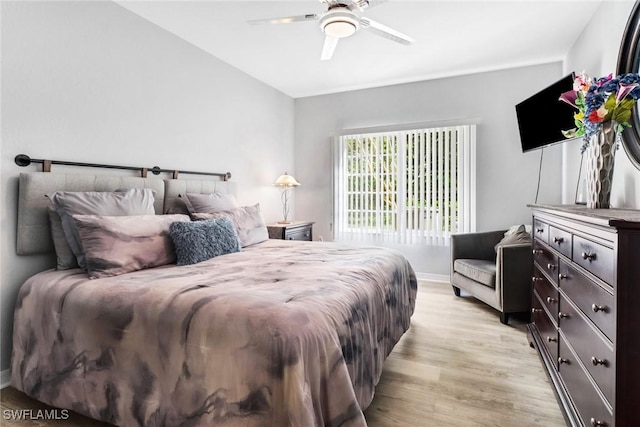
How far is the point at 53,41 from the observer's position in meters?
2.22

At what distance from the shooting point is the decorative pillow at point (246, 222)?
9.16 ft

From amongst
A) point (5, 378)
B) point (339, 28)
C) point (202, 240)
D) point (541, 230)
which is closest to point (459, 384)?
point (541, 230)

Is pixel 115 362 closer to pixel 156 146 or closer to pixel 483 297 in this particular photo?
pixel 156 146

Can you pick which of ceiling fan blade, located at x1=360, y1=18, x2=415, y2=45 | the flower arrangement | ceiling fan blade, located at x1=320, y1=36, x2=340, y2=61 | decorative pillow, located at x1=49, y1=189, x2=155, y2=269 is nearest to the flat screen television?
the flower arrangement

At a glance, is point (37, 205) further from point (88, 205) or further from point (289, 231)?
point (289, 231)

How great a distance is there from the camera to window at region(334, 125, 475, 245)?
4.14 meters

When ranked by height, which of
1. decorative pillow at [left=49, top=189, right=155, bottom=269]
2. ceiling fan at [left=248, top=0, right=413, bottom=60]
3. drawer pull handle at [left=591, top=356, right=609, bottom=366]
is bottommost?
drawer pull handle at [left=591, top=356, right=609, bottom=366]

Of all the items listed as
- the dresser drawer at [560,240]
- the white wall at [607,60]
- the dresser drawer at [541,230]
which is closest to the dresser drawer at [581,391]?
the dresser drawer at [560,240]

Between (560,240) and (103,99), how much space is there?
3284 mm

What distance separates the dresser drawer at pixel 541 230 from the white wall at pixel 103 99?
10.3ft

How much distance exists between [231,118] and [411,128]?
240 cm

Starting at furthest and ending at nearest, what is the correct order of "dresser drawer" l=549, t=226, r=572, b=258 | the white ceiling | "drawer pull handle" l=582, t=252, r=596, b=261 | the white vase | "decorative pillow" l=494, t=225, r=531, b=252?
1. "decorative pillow" l=494, t=225, r=531, b=252
2. the white ceiling
3. the white vase
4. "dresser drawer" l=549, t=226, r=572, b=258
5. "drawer pull handle" l=582, t=252, r=596, b=261

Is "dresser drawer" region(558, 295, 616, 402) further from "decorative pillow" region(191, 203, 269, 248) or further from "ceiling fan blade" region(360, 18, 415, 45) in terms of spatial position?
"decorative pillow" region(191, 203, 269, 248)

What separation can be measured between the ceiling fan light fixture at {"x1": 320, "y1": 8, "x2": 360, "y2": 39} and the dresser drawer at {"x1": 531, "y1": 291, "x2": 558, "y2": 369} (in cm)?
224
